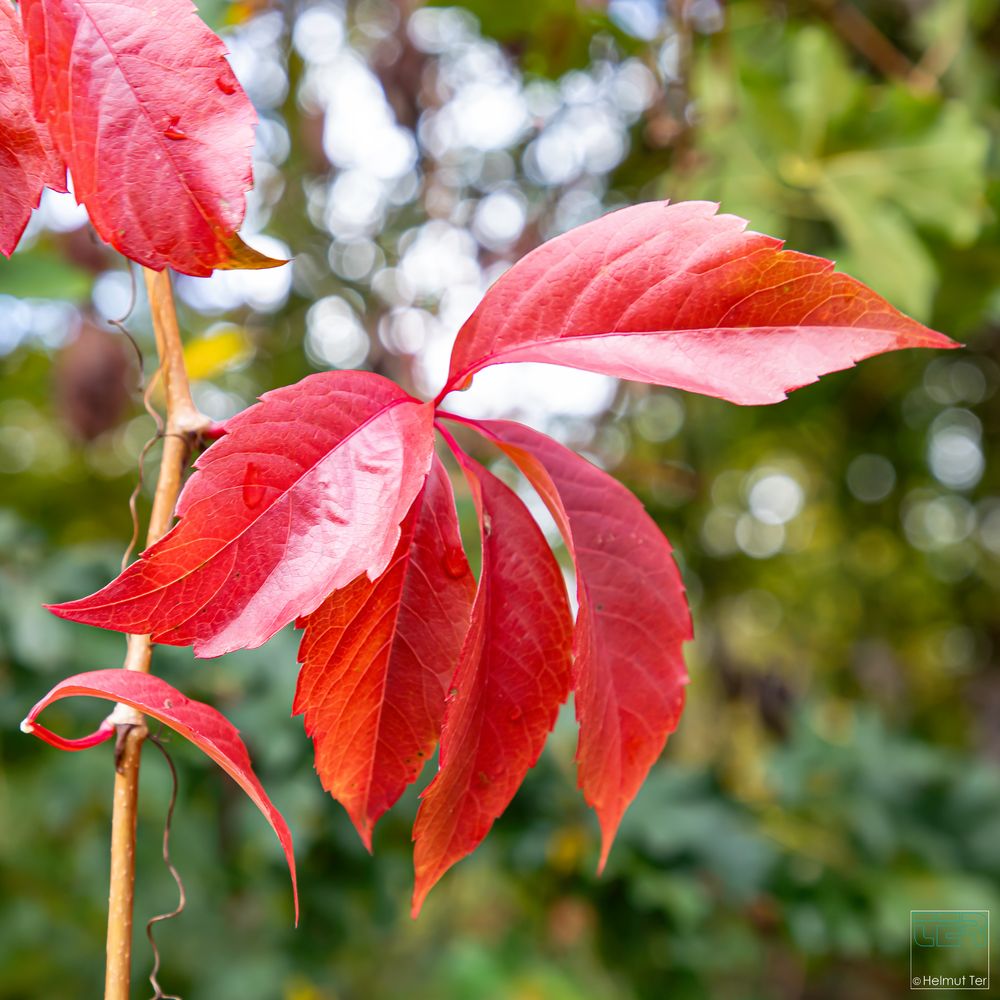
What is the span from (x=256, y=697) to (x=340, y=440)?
0.64 meters

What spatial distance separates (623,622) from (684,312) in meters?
0.11

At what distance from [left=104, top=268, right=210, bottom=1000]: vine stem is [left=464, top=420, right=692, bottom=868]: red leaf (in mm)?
98

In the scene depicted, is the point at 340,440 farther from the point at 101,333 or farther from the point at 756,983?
the point at 756,983

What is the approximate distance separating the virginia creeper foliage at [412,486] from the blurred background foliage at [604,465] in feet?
0.44

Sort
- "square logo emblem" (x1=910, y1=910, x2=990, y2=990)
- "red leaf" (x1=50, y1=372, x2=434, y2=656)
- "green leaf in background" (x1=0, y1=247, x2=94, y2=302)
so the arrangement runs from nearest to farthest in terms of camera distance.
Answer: "red leaf" (x1=50, y1=372, x2=434, y2=656)
"green leaf in background" (x1=0, y1=247, x2=94, y2=302)
"square logo emblem" (x1=910, y1=910, x2=990, y2=990)

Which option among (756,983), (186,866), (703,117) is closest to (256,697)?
(186,866)

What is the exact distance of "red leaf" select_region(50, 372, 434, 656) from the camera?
0.23 m

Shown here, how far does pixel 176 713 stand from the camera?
0.77 ft

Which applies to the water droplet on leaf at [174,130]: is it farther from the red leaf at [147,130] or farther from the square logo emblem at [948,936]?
the square logo emblem at [948,936]

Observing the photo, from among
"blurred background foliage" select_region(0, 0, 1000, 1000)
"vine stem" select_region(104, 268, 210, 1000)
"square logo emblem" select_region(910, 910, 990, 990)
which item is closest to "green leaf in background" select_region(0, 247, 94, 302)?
"blurred background foliage" select_region(0, 0, 1000, 1000)

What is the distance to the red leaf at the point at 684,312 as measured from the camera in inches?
9.6

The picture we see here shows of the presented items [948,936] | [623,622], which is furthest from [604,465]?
[623,622]

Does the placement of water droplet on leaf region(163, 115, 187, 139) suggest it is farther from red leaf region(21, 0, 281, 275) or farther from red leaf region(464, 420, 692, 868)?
red leaf region(464, 420, 692, 868)

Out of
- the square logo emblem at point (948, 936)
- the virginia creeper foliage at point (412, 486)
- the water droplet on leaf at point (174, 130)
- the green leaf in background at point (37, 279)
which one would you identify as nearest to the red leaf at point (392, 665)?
the virginia creeper foliage at point (412, 486)
